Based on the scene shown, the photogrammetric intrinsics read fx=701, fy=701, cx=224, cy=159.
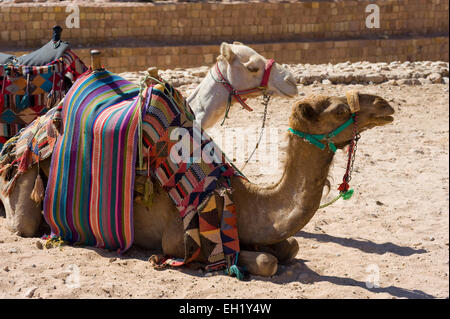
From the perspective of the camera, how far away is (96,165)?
4.91 meters

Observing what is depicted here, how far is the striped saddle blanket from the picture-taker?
4695mm

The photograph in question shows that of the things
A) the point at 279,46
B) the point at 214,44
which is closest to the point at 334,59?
the point at 279,46

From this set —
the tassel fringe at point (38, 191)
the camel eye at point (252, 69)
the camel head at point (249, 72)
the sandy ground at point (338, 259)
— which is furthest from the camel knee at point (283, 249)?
the camel eye at point (252, 69)

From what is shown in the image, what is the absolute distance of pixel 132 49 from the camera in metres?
19.6

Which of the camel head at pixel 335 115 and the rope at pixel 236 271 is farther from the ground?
the camel head at pixel 335 115

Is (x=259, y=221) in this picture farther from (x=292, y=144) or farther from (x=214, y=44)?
(x=214, y=44)

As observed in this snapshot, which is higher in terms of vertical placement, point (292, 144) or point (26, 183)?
point (292, 144)

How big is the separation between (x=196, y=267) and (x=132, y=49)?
15.5 meters

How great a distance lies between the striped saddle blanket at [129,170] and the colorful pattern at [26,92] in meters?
1.33

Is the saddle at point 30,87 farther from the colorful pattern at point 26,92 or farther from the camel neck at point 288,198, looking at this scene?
the camel neck at point 288,198

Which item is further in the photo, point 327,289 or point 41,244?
point 41,244

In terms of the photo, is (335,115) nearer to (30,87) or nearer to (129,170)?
(129,170)

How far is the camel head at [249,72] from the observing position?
260 inches

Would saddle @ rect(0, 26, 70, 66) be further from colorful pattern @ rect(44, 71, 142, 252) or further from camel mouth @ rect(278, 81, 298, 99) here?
camel mouth @ rect(278, 81, 298, 99)
